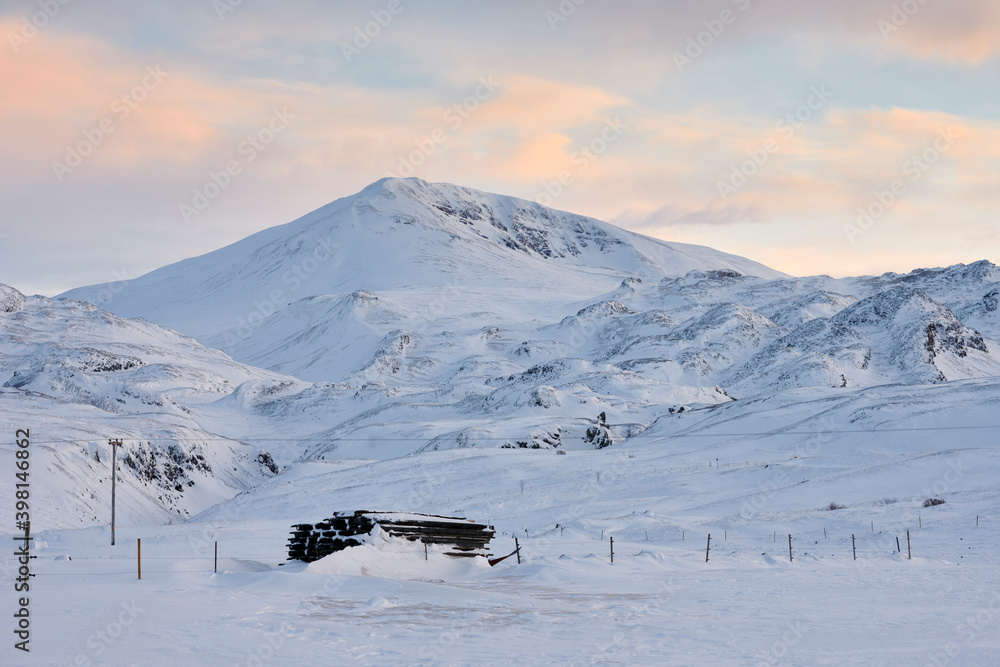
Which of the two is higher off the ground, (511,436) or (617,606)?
(511,436)

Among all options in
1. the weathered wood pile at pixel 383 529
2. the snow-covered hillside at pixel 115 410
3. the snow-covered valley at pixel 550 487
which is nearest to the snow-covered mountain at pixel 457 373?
the snow-covered hillside at pixel 115 410

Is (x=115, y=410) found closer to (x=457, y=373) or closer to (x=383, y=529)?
(x=457, y=373)

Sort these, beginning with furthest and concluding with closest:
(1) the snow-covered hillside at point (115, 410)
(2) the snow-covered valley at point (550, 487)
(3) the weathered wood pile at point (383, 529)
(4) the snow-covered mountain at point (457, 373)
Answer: (4) the snow-covered mountain at point (457, 373) → (1) the snow-covered hillside at point (115, 410) → (3) the weathered wood pile at point (383, 529) → (2) the snow-covered valley at point (550, 487)

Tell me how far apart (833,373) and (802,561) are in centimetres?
9355

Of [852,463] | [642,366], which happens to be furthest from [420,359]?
[852,463]

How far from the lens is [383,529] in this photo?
31.4 meters

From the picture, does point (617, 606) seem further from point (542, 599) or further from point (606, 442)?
point (606, 442)

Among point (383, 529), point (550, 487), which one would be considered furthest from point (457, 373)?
point (383, 529)

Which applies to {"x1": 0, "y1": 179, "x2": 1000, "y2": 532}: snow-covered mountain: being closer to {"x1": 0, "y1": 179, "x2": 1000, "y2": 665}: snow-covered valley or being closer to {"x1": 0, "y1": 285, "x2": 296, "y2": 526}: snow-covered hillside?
{"x1": 0, "y1": 285, "x2": 296, "y2": 526}: snow-covered hillside

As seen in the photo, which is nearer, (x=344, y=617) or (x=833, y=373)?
(x=344, y=617)

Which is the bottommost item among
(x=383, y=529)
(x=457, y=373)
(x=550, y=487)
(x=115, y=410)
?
(x=383, y=529)

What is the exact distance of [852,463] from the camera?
5950cm

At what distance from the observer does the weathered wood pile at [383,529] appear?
103 feet

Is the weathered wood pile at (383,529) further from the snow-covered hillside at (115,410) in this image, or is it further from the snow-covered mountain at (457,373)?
the snow-covered mountain at (457,373)
